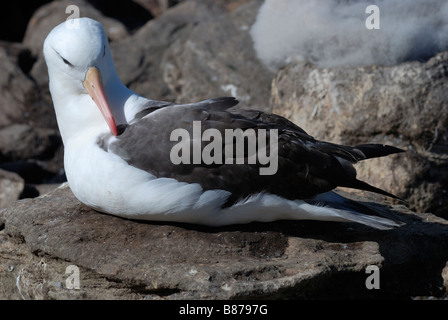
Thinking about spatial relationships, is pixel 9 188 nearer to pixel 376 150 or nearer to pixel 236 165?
pixel 236 165

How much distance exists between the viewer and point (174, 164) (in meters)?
4.79

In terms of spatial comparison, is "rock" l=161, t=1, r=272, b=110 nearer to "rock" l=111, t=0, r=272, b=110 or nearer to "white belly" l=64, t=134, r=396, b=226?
"rock" l=111, t=0, r=272, b=110

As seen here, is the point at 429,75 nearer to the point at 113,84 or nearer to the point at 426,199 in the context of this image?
the point at 426,199

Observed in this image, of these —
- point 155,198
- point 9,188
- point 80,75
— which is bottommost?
point 9,188

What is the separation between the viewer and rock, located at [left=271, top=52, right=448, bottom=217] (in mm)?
6789

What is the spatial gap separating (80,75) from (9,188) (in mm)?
2995

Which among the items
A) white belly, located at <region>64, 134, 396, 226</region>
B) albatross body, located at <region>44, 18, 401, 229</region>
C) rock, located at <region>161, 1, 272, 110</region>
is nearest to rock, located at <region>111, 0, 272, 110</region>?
rock, located at <region>161, 1, 272, 110</region>

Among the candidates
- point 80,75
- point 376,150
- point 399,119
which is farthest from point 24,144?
point 376,150

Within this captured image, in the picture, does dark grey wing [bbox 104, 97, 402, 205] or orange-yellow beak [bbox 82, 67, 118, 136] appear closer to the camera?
dark grey wing [bbox 104, 97, 402, 205]

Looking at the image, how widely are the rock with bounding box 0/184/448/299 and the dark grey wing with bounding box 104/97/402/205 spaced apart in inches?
15.1

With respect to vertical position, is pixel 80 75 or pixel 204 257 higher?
pixel 80 75

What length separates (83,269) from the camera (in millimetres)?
4723
